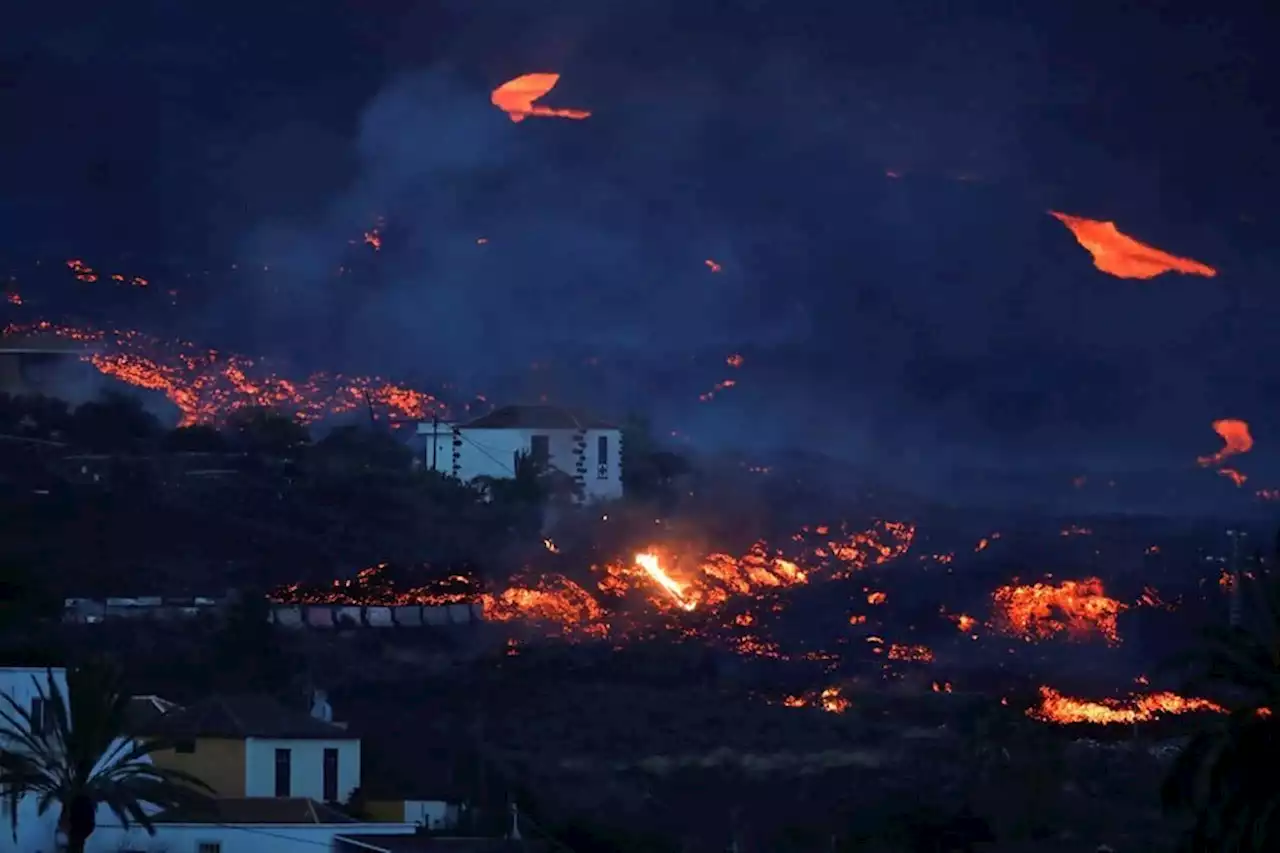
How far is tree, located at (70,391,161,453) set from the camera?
81625 millimetres

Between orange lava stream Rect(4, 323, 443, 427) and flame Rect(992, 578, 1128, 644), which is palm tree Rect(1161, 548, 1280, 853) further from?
orange lava stream Rect(4, 323, 443, 427)

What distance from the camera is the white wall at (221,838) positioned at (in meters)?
46.8

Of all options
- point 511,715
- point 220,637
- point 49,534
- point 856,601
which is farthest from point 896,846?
point 49,534

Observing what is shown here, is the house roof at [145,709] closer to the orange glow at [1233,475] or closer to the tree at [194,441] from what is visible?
the tree at [194,441]

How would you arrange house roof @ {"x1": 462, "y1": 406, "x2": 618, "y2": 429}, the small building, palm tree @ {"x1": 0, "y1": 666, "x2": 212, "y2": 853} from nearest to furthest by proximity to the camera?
palm tree @ {"x1": 0, "y1": 666, "x2": 212, "y2": 853}, the small building, house roof @ {"x1": 462, "y1": 406, "x2": 618, "y2": 429}

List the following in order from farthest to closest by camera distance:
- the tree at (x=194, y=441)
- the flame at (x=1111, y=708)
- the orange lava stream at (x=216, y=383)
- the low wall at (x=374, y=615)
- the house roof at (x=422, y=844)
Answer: the orange lava stream at (x=216, y=383), the tree at (x=194, y=441), the low wall at (x=374, y=615), the flame at (x=1111, y=708), the house roof at (x=422, y=844)

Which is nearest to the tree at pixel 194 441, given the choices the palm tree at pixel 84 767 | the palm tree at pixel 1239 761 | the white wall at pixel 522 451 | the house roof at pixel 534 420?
the white wall at pixel 522 451

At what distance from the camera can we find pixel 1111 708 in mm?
66625

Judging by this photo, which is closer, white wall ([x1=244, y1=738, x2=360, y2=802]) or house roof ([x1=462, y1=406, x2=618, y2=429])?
white wall ([x1=244, y1=738, x2=360, y2=802])

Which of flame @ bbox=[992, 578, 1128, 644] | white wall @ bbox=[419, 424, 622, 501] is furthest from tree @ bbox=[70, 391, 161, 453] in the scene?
flame @ bbox=[992, 578, 1128, 644]

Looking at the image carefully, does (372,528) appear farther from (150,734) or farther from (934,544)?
(150,734)

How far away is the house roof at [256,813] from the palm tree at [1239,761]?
50.1ft

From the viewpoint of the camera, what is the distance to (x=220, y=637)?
63781mm

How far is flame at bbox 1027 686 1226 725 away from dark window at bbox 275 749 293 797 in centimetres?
1898
